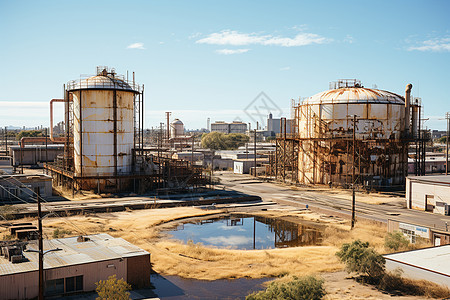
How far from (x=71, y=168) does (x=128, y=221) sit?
1790 cm

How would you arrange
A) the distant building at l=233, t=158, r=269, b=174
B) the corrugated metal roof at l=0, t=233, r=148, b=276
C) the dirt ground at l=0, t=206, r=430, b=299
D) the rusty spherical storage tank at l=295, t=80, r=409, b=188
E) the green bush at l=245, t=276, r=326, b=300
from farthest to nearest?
the distant building at l=233, t=158, r=269, b=174 < the rusty spherical storage tank at l=295, t=80, r=409, b=188 < the dirt ground at l=0, t=206, r=430, b=299 < the corrugated metal roof at l=0, t=233, r=148, b=276 < the green bush at l=245, t=276, r=326, b=300

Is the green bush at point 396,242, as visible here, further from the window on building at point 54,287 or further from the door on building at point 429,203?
Result: the window on building at point 54,287

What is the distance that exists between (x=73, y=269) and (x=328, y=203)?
→ 2818cm

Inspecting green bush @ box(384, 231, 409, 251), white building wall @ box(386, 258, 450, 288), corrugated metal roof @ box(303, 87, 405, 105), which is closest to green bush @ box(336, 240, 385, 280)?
white building wall @ box(386, 258, 450, 288)

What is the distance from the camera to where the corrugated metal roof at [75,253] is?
17516 millimetres

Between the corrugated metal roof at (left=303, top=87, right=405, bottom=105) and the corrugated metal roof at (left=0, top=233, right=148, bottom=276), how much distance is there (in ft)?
120

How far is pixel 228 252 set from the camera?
24969mm

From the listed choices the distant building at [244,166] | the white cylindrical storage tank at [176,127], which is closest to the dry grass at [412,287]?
the distant building at [244,166]

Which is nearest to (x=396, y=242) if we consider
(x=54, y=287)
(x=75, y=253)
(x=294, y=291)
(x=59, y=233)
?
(x=294, y=291)

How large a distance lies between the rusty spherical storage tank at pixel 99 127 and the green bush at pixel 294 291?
30.7m

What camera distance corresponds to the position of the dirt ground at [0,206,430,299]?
2111 centimetres

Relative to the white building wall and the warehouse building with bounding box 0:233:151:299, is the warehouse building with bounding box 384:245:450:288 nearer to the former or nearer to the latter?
the white building wall

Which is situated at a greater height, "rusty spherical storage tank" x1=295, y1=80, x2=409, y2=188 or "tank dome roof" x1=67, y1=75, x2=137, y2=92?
"tank dome roof" x1=67, y1=75, x2=137, y2=92

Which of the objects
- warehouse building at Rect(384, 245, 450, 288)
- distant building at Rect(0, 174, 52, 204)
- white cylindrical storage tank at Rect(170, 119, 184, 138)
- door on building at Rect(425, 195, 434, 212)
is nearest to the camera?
warehouse building at Rect(384, 245, 450, 288)
